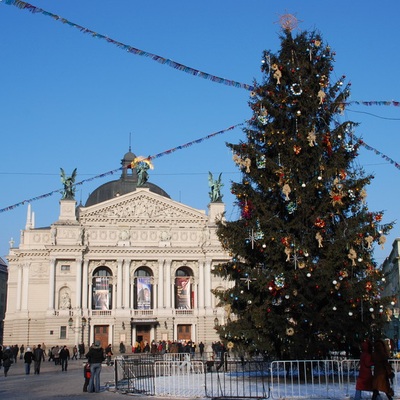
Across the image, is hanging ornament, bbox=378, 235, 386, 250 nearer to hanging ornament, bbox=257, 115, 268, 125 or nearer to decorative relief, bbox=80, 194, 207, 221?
hanging ornament, bbox=257, 115, 268, 125

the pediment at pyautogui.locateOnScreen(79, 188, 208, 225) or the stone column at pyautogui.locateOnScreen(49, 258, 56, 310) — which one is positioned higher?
the pediment at pyautogui.locateOnScreen(79, 188, 208, 225)

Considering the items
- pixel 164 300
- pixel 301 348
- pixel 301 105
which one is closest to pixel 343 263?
pixel 301 348

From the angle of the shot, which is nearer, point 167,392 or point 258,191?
point 167,392

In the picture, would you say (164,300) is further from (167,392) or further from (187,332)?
(167,392)

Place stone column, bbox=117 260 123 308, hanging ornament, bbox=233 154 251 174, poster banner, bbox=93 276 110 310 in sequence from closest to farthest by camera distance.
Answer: hanging ornament, bbox=233 154 251 174 → stone column, bbox=117 260 123 308 → poster banner, bbox=93 276 110 310

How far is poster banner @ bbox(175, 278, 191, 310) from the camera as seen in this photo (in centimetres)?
6925

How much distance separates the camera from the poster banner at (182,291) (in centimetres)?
6925

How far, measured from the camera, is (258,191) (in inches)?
850

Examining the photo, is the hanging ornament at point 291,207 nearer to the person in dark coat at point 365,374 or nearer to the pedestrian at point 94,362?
the person in dark coat at point 365,374

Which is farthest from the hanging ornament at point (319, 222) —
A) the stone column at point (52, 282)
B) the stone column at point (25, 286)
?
the stone column at point (25, 286)

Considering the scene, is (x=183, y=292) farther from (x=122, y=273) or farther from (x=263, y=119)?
(x=263, y=119)

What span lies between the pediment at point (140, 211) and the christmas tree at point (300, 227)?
47.1m

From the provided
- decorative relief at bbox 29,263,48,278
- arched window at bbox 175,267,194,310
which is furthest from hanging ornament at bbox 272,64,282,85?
decorative relief at bbox 29,263,48,278

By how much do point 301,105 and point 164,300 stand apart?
161 feet
